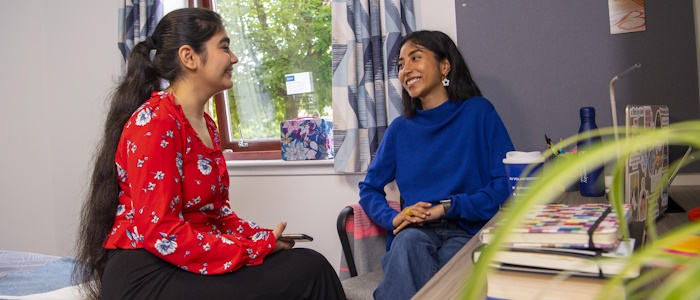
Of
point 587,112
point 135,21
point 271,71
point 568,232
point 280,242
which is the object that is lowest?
point 280,242

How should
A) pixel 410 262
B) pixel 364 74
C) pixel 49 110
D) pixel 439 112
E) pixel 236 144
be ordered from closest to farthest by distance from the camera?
pixel 410 262 < pixel 439 112 < pixel 364 74 < pixel 236 144 < pixel 49 110

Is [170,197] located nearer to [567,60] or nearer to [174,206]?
[174,206]

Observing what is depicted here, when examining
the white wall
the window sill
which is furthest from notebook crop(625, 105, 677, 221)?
the white wall

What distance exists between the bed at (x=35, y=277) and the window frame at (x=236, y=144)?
121 centimetres

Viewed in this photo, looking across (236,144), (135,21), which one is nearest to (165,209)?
(236,144)

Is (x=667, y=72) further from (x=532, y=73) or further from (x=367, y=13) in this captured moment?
(x=367, y=13)

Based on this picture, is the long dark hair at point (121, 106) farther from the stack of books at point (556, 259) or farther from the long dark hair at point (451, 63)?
the stack of books at point (556, 259)

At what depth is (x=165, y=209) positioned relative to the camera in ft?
4.84

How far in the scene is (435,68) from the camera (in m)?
2.15

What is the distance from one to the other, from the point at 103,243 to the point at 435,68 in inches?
51.3

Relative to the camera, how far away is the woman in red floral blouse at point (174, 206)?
58.4 inches

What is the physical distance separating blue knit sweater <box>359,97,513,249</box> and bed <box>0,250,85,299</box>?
1.07m

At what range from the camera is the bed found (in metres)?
1.75

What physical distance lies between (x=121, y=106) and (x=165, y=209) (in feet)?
1.44
